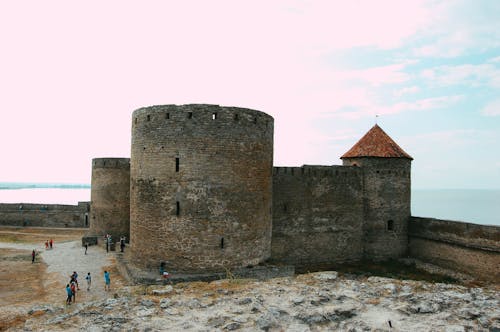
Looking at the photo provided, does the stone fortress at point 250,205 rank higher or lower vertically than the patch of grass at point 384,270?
→ higher

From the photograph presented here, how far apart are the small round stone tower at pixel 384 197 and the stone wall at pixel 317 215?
53 centimetres

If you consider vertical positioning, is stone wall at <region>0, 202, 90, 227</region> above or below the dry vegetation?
above

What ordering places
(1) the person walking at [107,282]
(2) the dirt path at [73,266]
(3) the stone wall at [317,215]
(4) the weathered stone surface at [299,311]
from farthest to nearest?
(3) the stone wall at [317,215]
(1) the person walking at [107,282]
(2) the dirt path at [73,266]
(4) the weathered stone surface at [299,311]

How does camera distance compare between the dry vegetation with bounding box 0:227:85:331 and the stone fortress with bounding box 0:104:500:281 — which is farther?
the stone fortress with bounding box 0:104:500:281

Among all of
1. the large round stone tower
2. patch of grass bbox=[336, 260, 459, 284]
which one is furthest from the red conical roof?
the large round stone tower

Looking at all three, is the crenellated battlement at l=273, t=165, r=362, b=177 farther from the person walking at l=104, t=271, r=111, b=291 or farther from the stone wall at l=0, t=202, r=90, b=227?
the stone wall at l=0, t=202, r=90, b=227

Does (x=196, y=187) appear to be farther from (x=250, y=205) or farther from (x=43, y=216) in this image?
(x=43, y=216)

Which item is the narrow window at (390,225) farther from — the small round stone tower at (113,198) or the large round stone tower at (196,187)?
the small round stone tower at (113,198)

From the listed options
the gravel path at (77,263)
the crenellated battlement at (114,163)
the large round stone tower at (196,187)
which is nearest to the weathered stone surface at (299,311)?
the large round stone tower at (196,187)

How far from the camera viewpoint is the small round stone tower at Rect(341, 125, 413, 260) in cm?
2275

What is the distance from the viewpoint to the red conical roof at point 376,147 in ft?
74.7

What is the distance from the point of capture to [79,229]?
3256 cm

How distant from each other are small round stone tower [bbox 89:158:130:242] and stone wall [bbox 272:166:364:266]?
9.79 meters

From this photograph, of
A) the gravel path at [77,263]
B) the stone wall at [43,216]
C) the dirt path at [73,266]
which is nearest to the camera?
the dirt path at [73,266]
